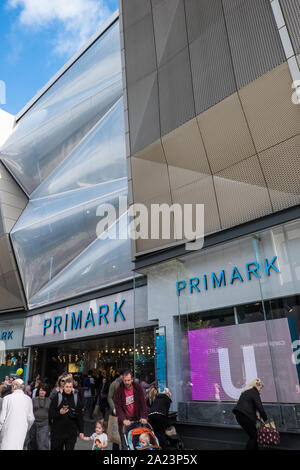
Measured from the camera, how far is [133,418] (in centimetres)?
575

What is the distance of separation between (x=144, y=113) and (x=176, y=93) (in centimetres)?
146

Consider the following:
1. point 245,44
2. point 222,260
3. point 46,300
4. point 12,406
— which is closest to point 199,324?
point 222,260

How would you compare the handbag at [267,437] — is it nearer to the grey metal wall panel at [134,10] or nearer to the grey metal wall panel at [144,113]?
the grey metal wall panel at [144,113]

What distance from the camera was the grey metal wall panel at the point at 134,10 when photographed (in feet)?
42.4

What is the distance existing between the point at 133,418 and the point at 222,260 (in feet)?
18.5

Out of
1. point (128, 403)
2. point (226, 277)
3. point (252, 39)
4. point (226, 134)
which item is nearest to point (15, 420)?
point (128, 403)

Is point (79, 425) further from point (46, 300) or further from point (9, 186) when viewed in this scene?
point (9, 186)

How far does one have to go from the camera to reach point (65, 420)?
18.3ft

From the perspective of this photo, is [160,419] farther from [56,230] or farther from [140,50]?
[56,230]

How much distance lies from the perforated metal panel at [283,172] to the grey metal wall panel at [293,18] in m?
2.18

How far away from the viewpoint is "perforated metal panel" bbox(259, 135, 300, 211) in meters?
8.49

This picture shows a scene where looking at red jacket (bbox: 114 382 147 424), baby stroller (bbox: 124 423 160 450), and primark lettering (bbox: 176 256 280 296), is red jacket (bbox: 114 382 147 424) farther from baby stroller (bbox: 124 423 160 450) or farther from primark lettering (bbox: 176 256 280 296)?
primark lettering (bbox: 176 256 280 296)

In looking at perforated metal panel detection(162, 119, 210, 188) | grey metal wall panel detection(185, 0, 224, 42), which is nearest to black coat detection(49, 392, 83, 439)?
perforated metal panel detection(162, 119, 210, 188)

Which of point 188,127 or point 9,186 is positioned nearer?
point 188,127
